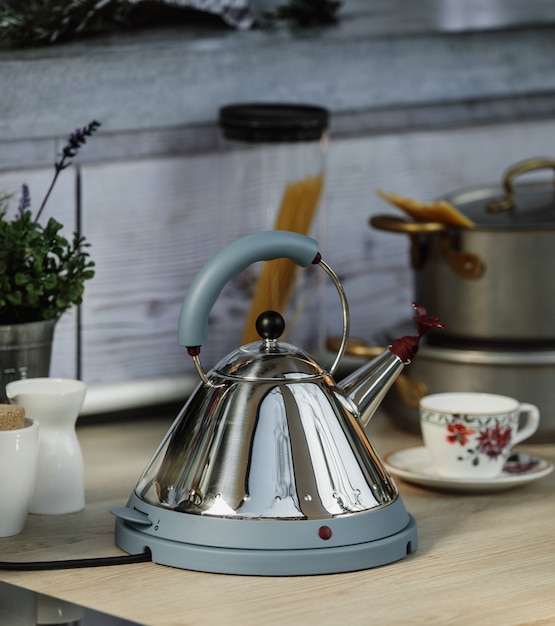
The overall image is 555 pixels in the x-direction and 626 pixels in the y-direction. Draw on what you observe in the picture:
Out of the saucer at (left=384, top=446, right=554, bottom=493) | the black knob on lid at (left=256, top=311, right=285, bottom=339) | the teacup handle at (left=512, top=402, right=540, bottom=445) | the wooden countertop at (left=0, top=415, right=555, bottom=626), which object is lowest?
the wooden countertop at (left=0, top=415, right=555, bottom=626)

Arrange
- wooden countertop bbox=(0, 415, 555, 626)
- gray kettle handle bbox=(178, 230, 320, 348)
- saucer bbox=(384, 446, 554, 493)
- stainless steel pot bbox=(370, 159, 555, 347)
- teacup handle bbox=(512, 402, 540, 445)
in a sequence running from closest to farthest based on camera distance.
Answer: wooden countertop bbox=(0, 415, 555, 626), gray kettle handle bbox=(178, 230, 320, 348), saucer bbox=(384, 446, 554, 493), teacup handle bbox=(512, 402, 540, 445), stainless steel pot bbox=(370, 159, 555, 347)

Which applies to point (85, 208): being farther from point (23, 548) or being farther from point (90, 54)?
point (23, 548)

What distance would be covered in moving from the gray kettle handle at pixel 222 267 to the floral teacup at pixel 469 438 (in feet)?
0.98

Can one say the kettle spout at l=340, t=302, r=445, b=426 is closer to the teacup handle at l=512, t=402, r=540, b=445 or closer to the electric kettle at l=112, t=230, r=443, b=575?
the electric kettle at l=112, t=230, r=443, b=575

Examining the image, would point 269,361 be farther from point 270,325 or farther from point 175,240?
point 175,240

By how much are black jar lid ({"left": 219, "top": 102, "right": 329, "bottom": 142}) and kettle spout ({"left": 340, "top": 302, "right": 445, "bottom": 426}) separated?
463mm

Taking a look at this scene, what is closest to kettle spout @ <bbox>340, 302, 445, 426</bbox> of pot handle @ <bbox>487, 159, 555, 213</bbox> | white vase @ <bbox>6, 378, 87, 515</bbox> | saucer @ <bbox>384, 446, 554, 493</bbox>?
saucer @ <bbox>384, 446, 554, 493</bbox>

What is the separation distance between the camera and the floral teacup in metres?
1.36

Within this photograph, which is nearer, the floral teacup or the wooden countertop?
the wooden countertop

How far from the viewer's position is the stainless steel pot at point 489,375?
1.57m

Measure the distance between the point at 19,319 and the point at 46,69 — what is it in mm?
365

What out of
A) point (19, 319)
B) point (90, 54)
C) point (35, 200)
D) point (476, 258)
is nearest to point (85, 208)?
point (35, 200)

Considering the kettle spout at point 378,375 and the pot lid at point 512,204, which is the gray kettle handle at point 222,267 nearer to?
the kettle spout at point 378,375

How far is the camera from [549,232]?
1561 mm
